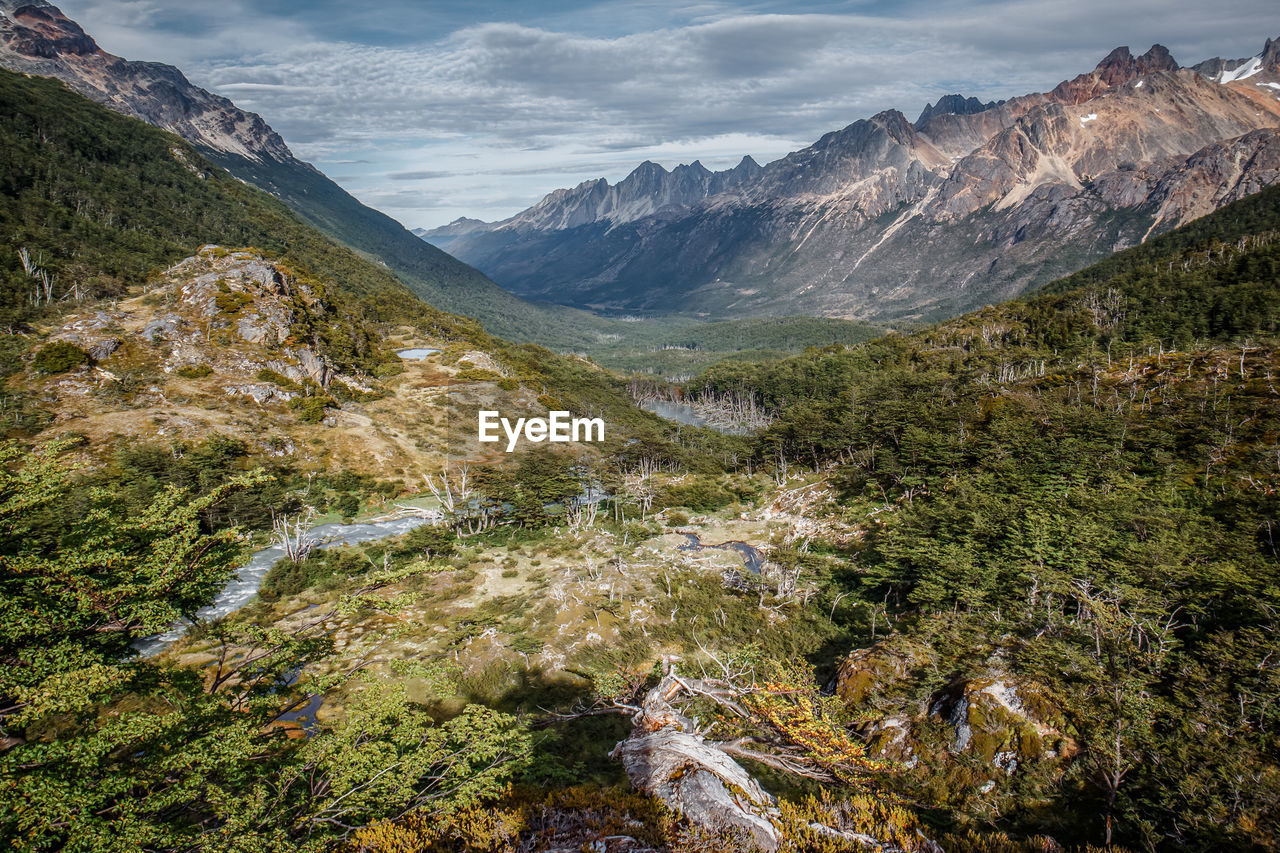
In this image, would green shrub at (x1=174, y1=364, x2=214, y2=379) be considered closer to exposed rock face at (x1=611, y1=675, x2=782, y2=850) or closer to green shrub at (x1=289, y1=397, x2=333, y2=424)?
green shrub at (x1=289, y1=397, x2=333, y2=424)

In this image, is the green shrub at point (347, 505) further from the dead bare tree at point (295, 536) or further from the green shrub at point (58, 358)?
the green shrub at point (58, 358)

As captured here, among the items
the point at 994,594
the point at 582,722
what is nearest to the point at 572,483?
the point at 582,722

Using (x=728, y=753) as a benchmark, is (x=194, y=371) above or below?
above

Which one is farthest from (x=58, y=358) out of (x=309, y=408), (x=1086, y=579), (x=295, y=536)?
(x=1086, y=579)

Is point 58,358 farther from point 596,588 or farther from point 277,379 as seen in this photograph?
point 596,588

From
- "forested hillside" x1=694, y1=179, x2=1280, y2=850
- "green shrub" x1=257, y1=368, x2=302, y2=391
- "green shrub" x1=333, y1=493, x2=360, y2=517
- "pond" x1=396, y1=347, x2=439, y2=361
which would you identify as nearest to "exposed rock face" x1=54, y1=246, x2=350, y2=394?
"green shrub" x1=257, y1=368, x2=302, y2=391
